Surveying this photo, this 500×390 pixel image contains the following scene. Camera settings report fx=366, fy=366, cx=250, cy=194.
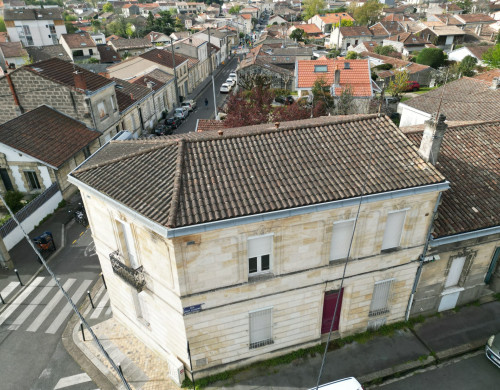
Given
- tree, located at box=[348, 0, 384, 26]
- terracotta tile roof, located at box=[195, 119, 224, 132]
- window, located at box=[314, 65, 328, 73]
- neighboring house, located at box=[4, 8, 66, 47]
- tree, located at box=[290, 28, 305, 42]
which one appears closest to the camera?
terracotta tile roof, located at box=[195, 119, 224, 132]

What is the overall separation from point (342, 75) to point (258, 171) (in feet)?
119

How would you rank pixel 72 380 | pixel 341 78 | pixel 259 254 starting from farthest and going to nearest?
1. pixel 341 78
2. pixel 72 380
3. pixel 259 254

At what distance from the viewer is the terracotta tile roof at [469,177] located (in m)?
16.0

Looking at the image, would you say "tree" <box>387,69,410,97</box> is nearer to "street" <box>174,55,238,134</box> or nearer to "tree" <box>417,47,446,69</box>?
"tree" <box>417,47,446,69</box>

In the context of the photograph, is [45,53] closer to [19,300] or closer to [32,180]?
[32,180]

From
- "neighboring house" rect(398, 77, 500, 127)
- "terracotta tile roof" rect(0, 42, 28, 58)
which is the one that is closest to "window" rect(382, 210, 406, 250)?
"neighboring house" rect(398, 77, 500, 127)

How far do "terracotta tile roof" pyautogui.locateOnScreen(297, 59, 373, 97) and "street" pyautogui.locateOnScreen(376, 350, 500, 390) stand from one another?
1290 inches

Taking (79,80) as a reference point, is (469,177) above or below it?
below

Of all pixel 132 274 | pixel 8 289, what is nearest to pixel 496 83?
pixel 132 274

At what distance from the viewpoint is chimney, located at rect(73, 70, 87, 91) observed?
30922mm

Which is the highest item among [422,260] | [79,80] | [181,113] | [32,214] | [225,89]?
[79,80]

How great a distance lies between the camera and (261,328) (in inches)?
598

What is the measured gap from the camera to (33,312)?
19078 millimetres

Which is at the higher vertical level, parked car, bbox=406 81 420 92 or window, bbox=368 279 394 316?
window, bbox=368 279 394 316
